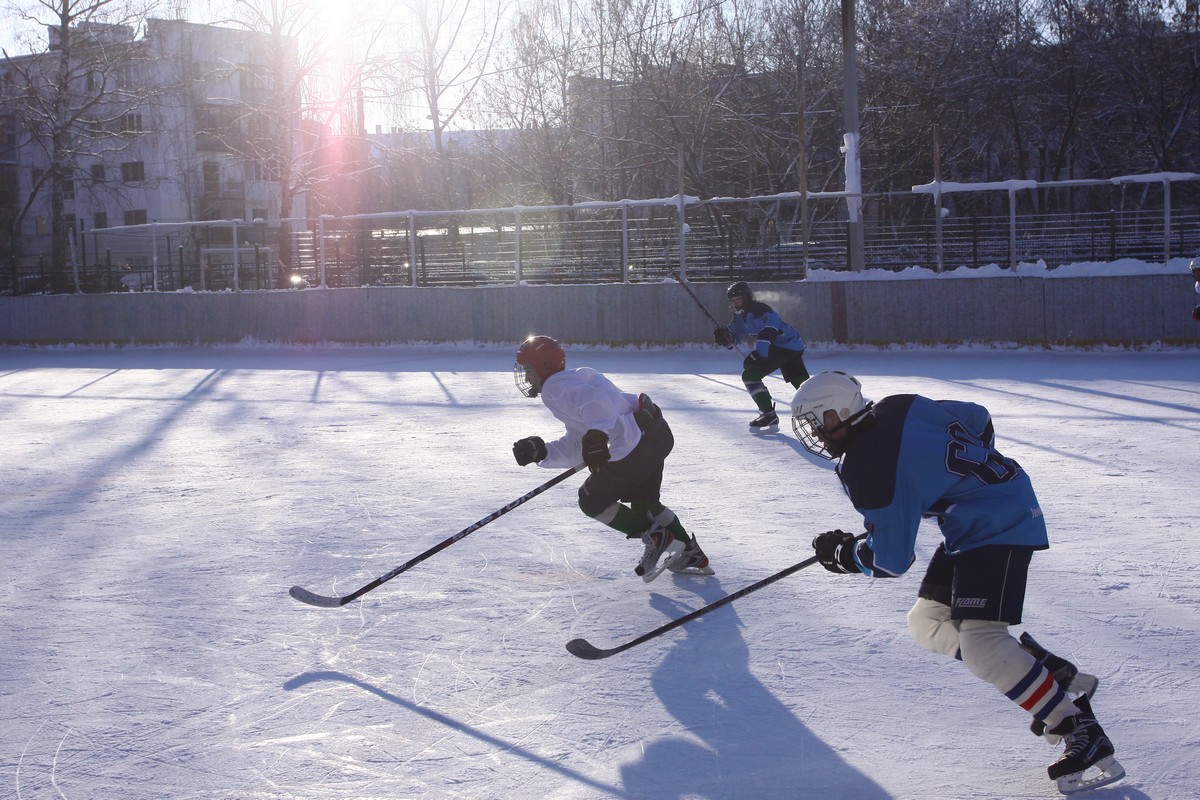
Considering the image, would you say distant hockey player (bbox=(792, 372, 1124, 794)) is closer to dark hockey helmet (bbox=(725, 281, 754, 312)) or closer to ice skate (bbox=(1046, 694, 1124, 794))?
ice skate (bbox=(1046, 694, 1124, 794))

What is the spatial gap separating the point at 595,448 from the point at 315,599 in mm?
1305

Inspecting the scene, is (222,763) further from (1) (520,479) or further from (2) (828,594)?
(1) (520,479)

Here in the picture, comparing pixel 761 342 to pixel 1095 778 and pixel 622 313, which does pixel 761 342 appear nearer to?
pixel 1095 778

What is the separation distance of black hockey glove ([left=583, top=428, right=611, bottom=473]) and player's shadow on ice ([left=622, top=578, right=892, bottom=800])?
2.67 ft

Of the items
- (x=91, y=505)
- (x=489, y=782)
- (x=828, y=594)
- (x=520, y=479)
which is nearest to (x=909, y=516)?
(x=489, y=782)

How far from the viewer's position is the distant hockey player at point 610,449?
477cm

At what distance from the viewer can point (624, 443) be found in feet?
16.2

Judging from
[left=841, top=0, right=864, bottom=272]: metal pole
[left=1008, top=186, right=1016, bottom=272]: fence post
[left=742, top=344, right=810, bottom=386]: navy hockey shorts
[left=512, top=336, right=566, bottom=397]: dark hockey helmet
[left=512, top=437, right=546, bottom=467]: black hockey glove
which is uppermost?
[left=841, top=0, right=864, bottom=272]: metal pole

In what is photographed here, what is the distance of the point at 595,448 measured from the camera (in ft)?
15.1

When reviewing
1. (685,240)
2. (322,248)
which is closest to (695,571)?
(685,240)

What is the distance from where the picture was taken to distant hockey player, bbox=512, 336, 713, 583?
4.77m

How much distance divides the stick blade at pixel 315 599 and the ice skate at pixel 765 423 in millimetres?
4959

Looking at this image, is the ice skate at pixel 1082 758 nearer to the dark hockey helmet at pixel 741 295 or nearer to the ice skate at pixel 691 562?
the ice skate at pixel 691 562

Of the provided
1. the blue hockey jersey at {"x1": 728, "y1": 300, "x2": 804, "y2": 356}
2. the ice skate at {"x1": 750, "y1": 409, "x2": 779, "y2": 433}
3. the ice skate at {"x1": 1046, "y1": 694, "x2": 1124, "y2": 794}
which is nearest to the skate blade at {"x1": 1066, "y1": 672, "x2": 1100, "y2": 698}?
the ice skate at {"x1": 1046, "y1": 694, "x2": 1124, "y2": 794}
